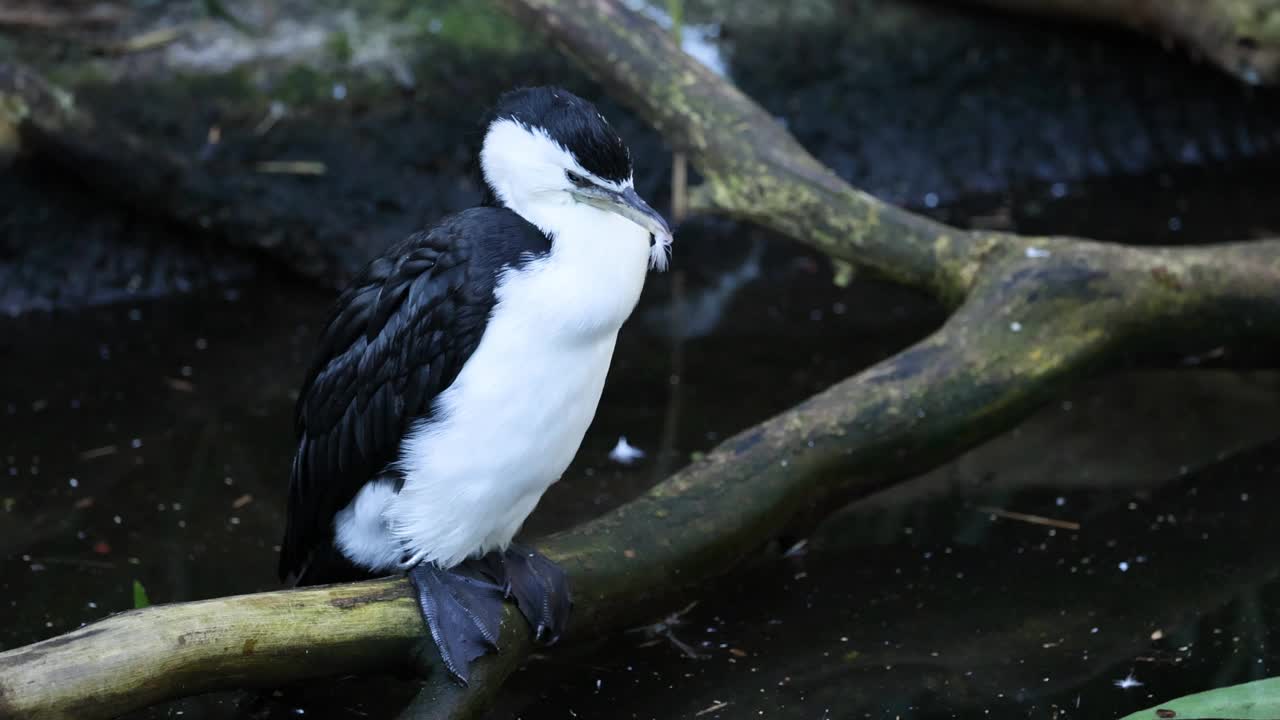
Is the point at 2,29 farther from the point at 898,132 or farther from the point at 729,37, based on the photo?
the point at 898,132

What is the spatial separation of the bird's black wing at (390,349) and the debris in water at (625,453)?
1220 mm

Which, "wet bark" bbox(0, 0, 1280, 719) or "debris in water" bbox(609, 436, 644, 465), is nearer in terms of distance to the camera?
"wet bark" bbox(0, 0, 1280, 719)

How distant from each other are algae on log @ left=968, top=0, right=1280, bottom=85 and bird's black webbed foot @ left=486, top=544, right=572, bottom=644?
341 centimetres

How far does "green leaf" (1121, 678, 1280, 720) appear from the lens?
2.17 metres

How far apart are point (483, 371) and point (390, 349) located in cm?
21

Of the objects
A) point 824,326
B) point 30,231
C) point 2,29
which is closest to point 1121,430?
point 824,326

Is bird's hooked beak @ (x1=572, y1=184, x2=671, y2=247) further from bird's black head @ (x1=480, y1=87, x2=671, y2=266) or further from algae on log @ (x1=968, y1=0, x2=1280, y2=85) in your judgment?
algae on log @ (x1=968, y1=0, x2=1280, y2=85)

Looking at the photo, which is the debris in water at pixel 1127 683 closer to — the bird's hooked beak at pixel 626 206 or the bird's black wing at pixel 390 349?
the bird's hooked beak at pixel 626 206

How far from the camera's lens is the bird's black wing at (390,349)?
2334 millimetres

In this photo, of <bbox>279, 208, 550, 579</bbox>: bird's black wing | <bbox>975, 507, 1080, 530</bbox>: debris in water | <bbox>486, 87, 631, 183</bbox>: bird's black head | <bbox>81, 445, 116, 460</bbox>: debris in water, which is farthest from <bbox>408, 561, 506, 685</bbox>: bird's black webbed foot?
<bbox>81, 445, 116, 460</bbox>: debris in water

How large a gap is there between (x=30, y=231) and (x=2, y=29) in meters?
0.78

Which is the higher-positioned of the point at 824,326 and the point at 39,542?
the point at 824,326

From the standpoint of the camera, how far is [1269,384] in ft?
13.0

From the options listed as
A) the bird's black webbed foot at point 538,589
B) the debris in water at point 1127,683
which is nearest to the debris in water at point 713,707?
the bird's black webbed foot at point 538,589
